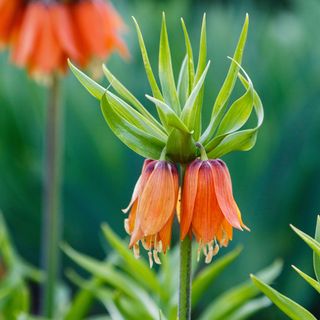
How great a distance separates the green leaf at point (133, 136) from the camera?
880mm

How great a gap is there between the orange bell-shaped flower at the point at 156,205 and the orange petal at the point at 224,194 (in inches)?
1.4

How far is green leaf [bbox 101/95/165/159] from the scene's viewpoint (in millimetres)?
880

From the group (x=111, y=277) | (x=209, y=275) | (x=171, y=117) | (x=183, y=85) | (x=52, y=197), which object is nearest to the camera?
(x=171, y=117)

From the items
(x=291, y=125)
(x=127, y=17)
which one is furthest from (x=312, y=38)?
(x=127, y=17)

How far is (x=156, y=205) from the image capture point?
85cm

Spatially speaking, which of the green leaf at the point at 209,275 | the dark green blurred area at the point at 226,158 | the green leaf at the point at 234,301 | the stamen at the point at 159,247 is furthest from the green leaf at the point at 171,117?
the dark green blurred area at the point at 226,158

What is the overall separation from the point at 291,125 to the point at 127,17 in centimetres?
80

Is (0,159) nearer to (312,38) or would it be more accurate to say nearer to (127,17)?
(127,17)

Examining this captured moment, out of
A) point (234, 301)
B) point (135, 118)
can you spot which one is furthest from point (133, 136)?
point (234, 301)

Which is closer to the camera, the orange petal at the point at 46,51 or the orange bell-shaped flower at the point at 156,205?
the orange bell-shaped flower at the point at 156,205

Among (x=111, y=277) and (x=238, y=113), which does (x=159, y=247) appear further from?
(x=111, y=277)

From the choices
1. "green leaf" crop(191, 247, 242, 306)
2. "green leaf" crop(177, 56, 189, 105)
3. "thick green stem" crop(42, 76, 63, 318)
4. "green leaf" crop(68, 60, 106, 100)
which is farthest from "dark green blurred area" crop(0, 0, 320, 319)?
"green leaf" crop(68, 60, 106, 100)

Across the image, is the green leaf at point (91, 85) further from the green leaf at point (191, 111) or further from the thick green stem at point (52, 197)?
the thick green stem at point (52, 197)

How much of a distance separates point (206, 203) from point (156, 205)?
1.8 inches
